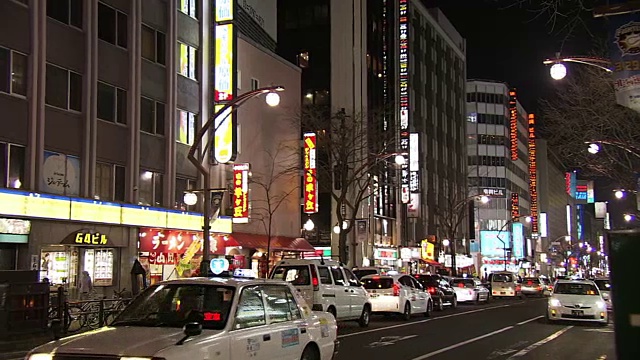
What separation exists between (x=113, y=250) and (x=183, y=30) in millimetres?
11175

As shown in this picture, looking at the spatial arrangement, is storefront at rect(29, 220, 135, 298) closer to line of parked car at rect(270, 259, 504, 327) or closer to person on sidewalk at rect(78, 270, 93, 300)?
person on sidewalk at rect(78, 270, 93, 300)

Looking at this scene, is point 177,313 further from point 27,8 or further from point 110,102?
point 110,102

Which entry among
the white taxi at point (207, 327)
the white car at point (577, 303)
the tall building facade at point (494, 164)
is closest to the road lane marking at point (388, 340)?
the white taxi at point (207, 327)

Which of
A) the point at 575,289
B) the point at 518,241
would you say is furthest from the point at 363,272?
the point at 518,241

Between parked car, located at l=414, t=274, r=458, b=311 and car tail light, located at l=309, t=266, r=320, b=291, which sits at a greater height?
car tail light, located at l=309, t=266, r=320, b=291

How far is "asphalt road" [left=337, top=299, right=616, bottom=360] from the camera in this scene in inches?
584

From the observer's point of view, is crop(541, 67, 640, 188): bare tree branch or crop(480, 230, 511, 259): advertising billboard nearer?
crop(541, 67, 640, 188): bare tree branch

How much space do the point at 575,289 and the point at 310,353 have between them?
1658 centimetres

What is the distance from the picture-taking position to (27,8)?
75.9 feet

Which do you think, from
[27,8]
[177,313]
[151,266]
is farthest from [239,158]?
[177,313]

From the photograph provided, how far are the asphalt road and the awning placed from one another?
34.7ft

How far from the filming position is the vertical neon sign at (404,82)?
189ft

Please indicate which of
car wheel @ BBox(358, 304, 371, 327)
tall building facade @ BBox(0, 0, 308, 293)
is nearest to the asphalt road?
car wheel @ BBox(358, 304, 371, 327)

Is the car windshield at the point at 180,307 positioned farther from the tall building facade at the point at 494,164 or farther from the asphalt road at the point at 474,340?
the tall building facade at the point at 494,164
